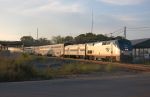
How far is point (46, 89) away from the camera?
666 inches

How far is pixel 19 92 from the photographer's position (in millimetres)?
15758

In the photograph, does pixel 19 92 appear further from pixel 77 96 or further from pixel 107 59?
pixel 107 59

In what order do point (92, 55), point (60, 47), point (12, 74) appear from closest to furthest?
point (12, 74), point (92, 55), point (60, 47)

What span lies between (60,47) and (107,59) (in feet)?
87.3

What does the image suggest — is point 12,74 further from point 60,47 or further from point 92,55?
point 60,47

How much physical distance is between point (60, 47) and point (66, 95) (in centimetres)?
6783

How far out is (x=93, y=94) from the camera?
15.2 metres

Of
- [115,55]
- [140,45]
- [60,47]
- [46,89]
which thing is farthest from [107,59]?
[46,89]

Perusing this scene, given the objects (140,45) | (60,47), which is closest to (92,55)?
(140,45)

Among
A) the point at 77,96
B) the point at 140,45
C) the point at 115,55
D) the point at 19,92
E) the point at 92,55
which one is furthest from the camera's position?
the point at 140,45

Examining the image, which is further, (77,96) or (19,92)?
(19,92)

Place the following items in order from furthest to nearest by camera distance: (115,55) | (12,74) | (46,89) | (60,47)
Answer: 1. (60,47)
2. (115,55)
3. (12,74)
4. (46,89)

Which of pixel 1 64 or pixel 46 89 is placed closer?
pixel 46 89

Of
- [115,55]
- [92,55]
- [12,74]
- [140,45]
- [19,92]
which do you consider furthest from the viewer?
[140,45]
